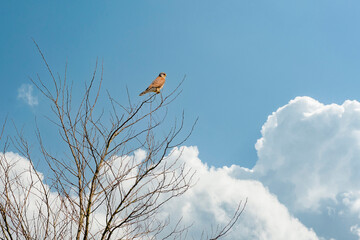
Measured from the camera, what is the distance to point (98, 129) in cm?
445

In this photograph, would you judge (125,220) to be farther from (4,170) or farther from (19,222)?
(4,170)

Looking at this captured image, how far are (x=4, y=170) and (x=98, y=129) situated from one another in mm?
1372

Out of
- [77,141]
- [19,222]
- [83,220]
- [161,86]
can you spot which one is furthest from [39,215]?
[161,86]

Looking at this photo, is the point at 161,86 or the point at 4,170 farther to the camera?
the point at 161,86

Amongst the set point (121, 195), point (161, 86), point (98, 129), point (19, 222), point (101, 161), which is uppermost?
point (161, 86)

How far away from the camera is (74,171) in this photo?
4.27 m

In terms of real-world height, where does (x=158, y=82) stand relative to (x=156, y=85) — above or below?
above

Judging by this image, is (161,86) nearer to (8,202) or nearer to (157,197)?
(157,197)

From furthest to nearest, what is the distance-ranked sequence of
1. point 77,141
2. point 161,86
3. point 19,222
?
point 161,86 < point 77,141 < point 19,222

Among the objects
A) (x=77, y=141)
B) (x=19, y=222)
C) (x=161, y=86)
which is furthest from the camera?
(x=161, y=86)

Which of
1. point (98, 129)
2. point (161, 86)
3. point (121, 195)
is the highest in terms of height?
point (161, 86)

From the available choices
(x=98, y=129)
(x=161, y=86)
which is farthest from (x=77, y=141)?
(x=161, y=86)

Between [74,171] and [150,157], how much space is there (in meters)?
1.02

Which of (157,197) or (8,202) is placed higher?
(157,197)
